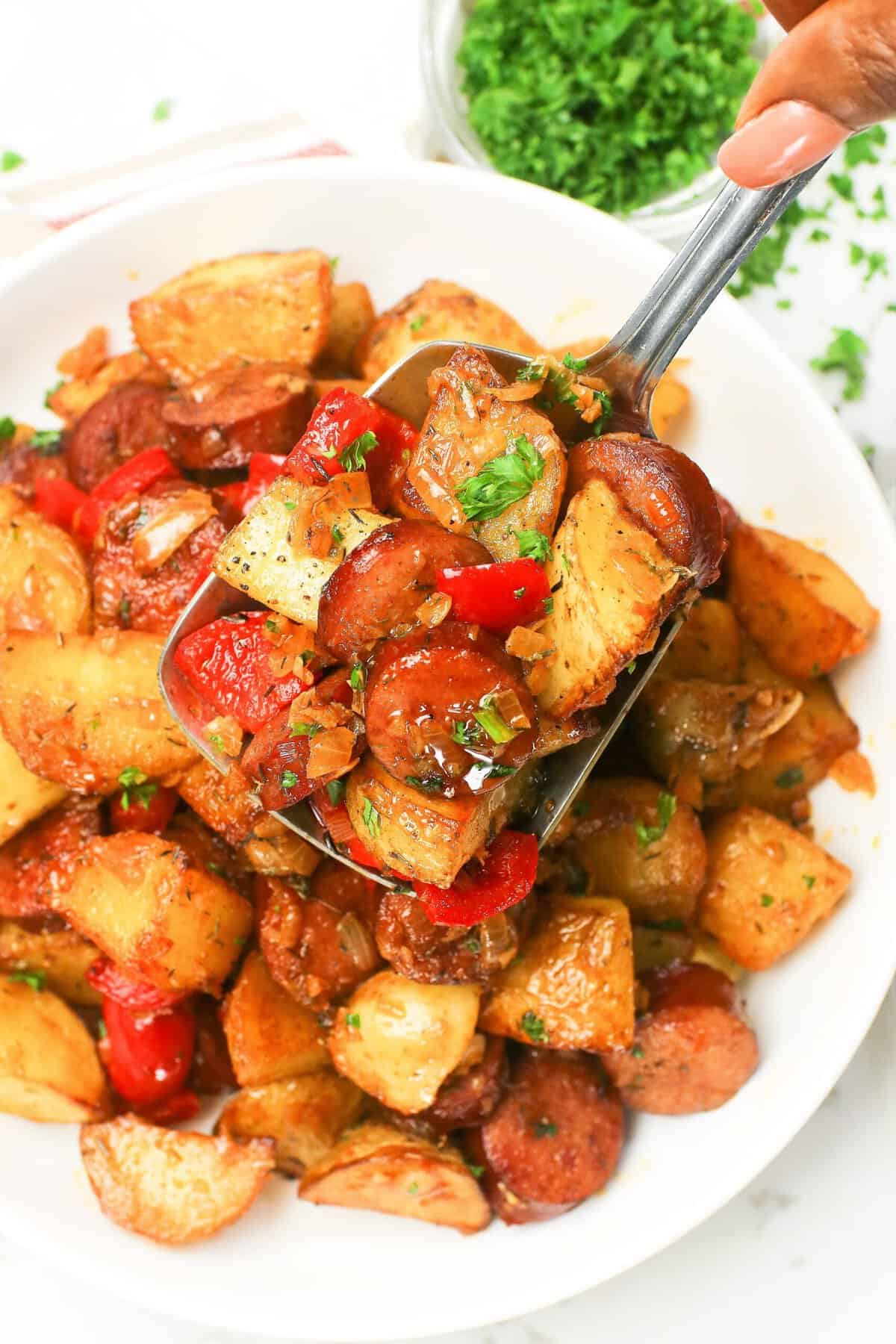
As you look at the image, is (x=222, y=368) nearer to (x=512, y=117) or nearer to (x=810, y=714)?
(x=512, y=117)

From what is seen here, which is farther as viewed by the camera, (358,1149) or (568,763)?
(358,1149)

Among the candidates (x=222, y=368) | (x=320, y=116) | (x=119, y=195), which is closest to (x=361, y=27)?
(x=320, y=116)

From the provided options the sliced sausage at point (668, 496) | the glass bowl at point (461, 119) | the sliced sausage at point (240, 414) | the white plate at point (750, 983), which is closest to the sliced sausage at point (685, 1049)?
the white plate at point (750, 983)

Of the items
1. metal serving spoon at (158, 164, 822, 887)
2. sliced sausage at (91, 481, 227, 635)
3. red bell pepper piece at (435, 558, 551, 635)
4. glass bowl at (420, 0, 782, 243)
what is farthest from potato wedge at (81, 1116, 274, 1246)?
glass bowl at (420, 0, 782, 243)

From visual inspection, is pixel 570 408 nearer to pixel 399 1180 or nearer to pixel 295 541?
pixel 295 541

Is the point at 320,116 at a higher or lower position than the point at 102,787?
higher

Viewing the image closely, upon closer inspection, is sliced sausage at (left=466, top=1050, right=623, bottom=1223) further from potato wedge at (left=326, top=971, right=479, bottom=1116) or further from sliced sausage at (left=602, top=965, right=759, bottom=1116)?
potato wedge at (left=326, top=971, right=479, bottom=1116)
